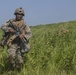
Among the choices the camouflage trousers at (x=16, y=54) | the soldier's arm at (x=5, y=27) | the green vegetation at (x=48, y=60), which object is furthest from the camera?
the green vegetation at (x=48, y=60)

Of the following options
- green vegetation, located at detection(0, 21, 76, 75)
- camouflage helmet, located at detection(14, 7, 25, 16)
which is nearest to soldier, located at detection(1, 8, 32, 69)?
camouflage helmet, located at detection(14, 7, 25, 16)

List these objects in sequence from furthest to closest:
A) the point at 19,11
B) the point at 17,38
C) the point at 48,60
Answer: the point at 48,60
the point at 17,38
the point at 19,11

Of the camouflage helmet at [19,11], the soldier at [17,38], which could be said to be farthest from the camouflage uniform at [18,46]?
the camouflage helmet at [19,11]

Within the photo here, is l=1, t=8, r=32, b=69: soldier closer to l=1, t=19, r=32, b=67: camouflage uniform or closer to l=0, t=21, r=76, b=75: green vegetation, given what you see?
l=1, t=19, r=32, b=67: camouflage uniform

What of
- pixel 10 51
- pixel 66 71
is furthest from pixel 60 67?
pixel 10 51

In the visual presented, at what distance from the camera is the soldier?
27.9ft

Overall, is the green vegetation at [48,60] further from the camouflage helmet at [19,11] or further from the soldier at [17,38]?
the camouflage helmet at [19,11]

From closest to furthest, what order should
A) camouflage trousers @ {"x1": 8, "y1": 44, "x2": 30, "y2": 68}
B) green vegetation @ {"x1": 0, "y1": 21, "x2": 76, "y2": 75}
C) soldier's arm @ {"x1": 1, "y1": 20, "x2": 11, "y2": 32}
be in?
camouflage trousers @ {"x1": 8, "y1": 44, "x2": 30, "y2": 68} → soldier's arm @ {"x1": 1, "y1": 20, "x2": 11, "y2": 32} → green vegetation @ {"x1": 0, "y1": 21, "x2": 76, "y2": 75}

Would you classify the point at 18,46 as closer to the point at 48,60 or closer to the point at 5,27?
the point at 5,27

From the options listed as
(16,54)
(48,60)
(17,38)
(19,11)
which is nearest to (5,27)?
(17,38)

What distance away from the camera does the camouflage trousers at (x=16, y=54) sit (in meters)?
8.47

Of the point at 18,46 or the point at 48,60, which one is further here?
the point at 48,60

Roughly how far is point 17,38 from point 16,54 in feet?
1.25

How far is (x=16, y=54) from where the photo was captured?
8586 millimetres
